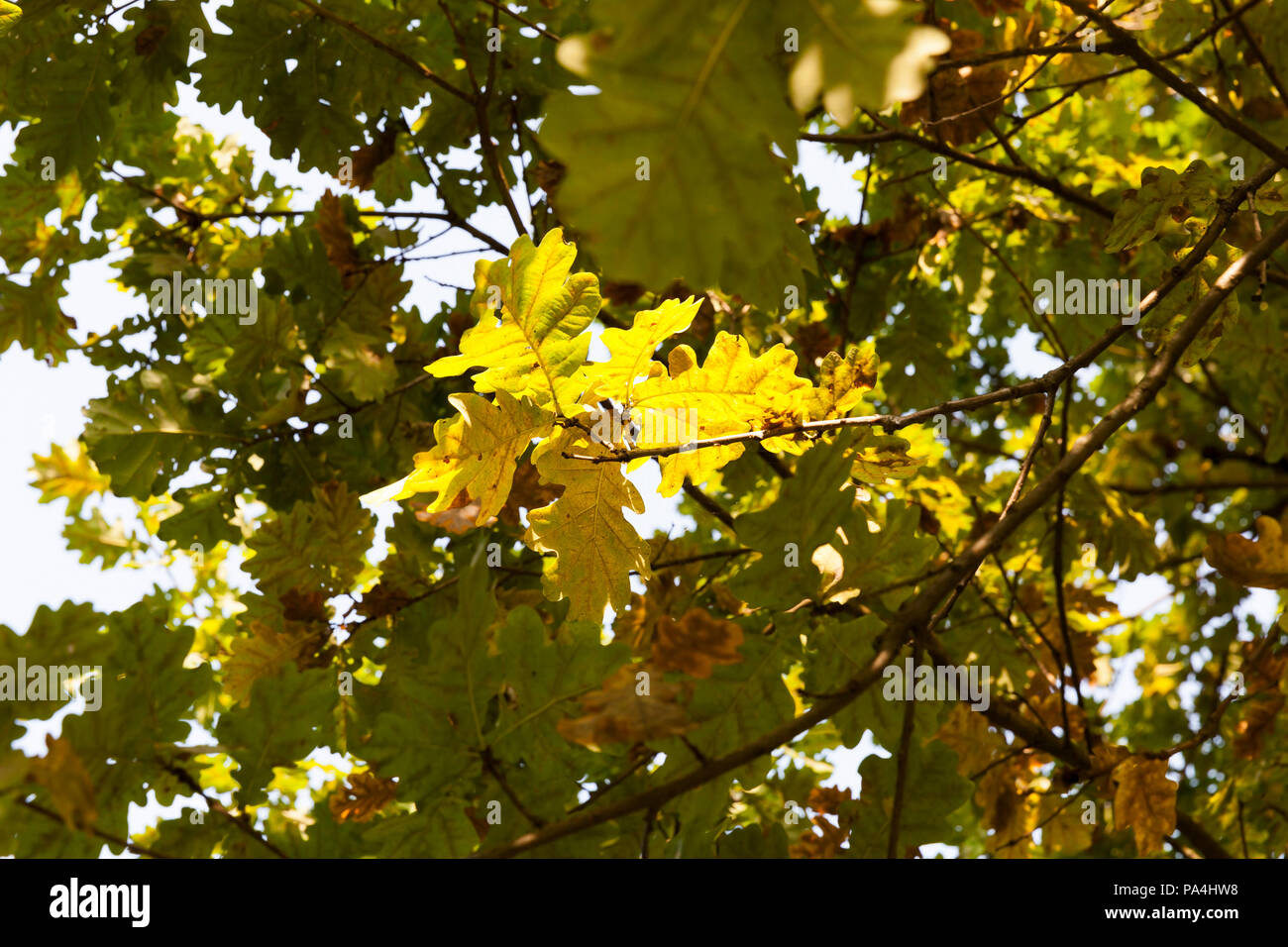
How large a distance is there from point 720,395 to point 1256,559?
102 cm

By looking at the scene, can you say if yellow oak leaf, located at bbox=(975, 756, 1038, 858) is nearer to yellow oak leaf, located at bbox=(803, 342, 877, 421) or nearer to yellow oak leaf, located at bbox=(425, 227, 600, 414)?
yellow oak leaf, located at bbox=(803, 342, 877, 421)

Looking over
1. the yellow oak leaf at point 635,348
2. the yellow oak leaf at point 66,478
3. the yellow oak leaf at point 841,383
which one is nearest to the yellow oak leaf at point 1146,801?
the yellow oak leaf at point 841,383

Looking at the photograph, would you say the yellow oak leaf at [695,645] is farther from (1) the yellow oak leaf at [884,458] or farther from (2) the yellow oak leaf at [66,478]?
(2) the yellow oak leaf at [66,478]

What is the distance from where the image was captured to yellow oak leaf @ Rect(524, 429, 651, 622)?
1.62 meters

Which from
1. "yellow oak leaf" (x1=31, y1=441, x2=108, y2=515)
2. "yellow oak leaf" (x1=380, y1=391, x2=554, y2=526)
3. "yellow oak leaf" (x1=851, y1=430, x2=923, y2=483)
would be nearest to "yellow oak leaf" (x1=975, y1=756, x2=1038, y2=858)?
"yellow oak leaf" (x1=851, y1=430, x2=923, y2=483)

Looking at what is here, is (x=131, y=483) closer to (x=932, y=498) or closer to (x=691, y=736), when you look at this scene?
(x=691, y=736)

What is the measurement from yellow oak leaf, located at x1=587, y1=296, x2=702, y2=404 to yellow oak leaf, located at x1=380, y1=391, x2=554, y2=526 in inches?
4.9

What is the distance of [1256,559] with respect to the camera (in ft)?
5.74

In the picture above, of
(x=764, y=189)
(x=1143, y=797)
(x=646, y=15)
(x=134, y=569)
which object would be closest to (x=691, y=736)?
(x=764, y=189)
